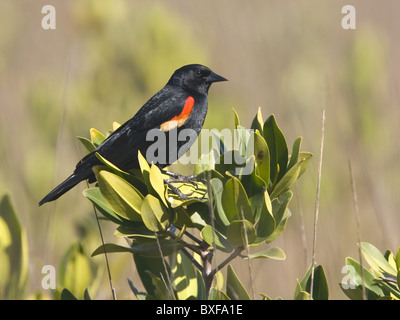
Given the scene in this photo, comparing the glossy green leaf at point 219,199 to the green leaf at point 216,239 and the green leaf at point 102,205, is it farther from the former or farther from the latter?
the green leaf at point 102,205

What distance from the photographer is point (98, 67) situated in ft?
12.0

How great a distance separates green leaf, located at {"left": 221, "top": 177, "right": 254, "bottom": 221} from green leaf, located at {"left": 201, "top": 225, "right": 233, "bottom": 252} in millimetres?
53

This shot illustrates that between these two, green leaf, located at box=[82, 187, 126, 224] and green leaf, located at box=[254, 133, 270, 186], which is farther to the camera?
green leaf, located at box=[82, 187, 126, 224]

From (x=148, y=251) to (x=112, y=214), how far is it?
0.13 metres

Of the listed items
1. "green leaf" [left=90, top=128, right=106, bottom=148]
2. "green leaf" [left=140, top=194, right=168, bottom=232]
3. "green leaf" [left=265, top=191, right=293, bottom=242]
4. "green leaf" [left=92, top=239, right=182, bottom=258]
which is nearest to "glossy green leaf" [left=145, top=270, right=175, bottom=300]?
"green leaf" [left=92, top=239, right=182, bottom=258]

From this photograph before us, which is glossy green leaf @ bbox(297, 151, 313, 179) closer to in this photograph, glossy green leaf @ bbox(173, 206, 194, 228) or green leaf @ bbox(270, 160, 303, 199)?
green leaf @ bbox(270, 160, 303, 199)

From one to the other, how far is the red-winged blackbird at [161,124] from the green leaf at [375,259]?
773mm

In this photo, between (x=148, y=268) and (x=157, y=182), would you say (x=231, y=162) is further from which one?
(x=148, y=268)

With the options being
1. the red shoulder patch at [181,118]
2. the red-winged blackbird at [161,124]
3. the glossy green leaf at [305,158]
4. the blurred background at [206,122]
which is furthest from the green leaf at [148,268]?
the blurred background at [206,122]

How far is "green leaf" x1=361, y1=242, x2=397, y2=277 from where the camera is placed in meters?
1.39

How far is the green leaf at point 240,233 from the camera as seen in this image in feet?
4.31

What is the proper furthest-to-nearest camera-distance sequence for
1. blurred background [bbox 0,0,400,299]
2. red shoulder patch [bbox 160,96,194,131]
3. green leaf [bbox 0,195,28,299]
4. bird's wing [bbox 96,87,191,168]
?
blurred background [bbox 0,0,400,299]
red shoulder patch [bbox 160,96,194,131]
bird's wing [bbox 96,87,191,168]
green leaf [bbox 0,195,28,299]
